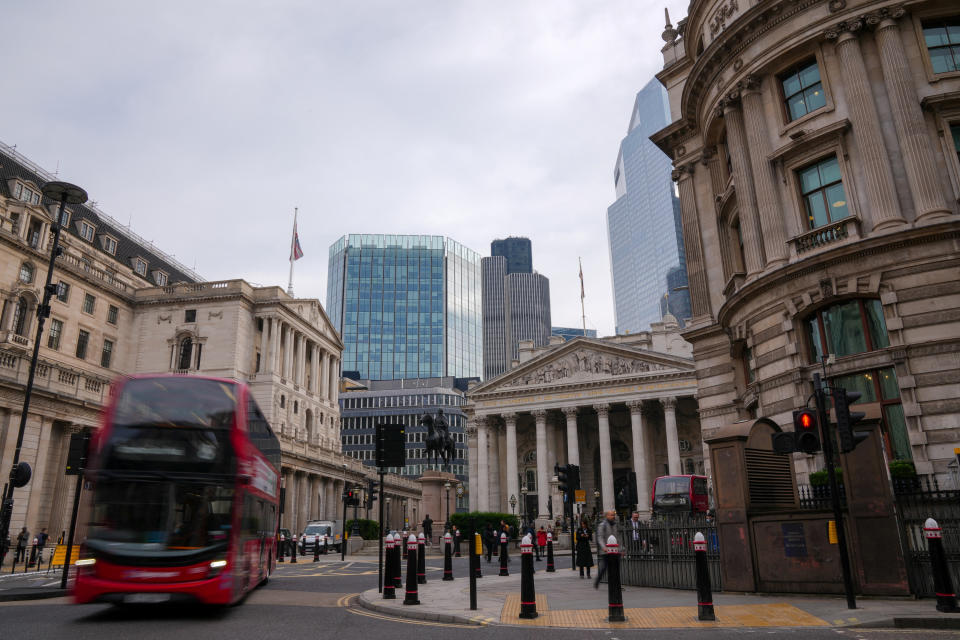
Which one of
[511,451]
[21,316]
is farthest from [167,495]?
[511,451]

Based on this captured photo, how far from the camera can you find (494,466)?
73.9 m

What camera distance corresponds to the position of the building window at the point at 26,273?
46.8m

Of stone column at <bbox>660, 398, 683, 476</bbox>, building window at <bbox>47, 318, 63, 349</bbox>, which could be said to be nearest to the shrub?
stone column at <bbox>660, 398, 683, 476</bbox>

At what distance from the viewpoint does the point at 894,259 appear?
1816cm

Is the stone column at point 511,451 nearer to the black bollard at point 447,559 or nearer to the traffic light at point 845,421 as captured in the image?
the black bollard at point 447,559

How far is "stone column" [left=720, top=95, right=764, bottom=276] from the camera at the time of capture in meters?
21.9

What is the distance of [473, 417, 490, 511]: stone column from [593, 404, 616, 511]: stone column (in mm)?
12624

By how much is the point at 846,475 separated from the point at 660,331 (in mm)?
63995

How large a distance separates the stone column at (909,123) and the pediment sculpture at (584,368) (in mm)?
48762

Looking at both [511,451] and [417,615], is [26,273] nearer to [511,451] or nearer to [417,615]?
[511,451]

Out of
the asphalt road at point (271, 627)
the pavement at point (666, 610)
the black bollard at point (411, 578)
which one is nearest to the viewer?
the asphalt road at point (271, 627)

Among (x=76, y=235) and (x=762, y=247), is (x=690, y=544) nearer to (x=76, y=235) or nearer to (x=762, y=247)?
(x=762, y=247)

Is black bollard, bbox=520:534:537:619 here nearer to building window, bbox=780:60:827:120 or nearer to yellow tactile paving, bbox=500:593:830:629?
Answer: yellow tactile paving, bbox=500:593:830:629

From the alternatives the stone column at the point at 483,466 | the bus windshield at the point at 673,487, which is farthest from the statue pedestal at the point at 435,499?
the stone column at the point at 483,466
